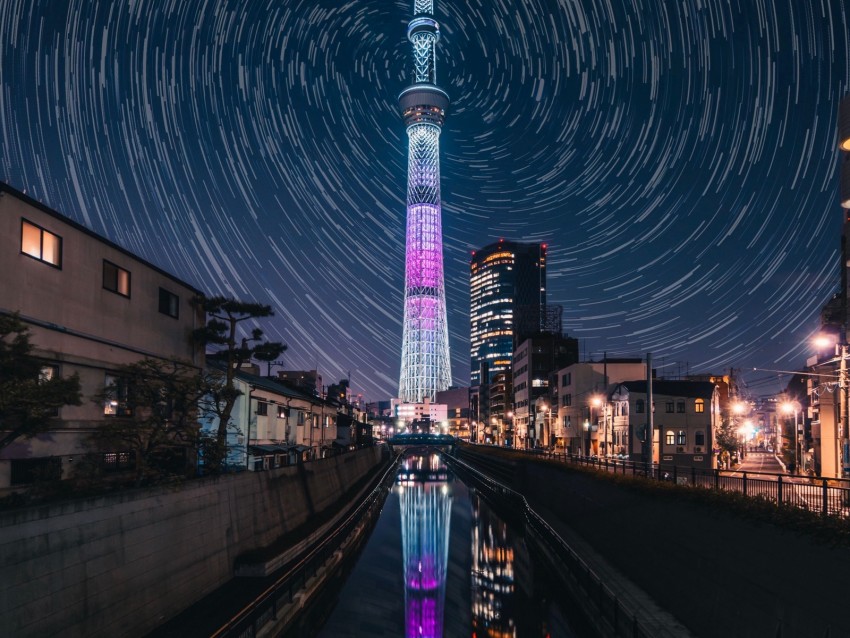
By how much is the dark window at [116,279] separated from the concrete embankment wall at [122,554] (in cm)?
811

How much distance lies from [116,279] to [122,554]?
11.9m

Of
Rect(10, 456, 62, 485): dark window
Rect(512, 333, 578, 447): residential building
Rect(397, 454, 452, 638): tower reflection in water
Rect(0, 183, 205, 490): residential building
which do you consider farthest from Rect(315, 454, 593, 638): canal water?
Rect(512, 333, 578, 447): residential building

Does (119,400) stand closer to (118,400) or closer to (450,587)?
(118,400)

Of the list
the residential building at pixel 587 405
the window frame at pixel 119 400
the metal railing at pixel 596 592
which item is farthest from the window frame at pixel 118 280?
the residential building at pixel 587 405

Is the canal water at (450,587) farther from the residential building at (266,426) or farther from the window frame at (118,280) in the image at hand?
the window frame at (118,280)

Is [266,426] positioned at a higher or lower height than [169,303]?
lower

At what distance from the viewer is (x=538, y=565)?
33.4 m

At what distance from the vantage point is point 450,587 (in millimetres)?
32906

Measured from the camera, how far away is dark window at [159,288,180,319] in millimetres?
28703

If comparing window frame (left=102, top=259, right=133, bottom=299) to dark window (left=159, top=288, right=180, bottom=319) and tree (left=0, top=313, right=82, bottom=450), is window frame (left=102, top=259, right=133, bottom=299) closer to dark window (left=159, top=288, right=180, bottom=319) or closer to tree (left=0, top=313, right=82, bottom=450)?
dark window (left=159, top=288, right=180, bottom=319)

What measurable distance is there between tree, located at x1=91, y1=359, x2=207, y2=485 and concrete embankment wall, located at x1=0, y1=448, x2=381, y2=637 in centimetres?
187

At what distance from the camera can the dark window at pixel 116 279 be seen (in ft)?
80.0

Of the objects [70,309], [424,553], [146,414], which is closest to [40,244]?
→ [70,309]

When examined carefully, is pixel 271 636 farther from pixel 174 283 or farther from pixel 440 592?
pixel 174 283
